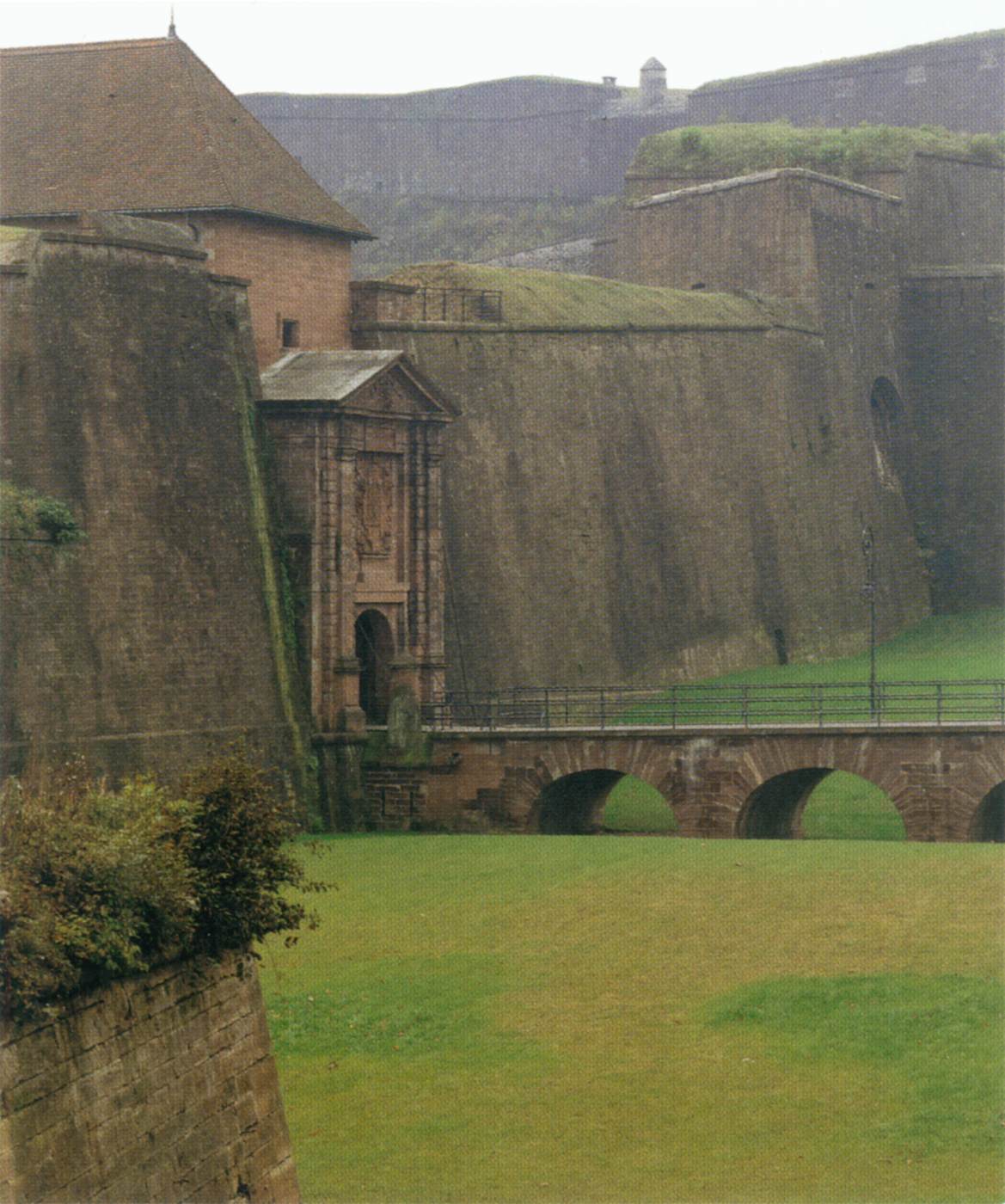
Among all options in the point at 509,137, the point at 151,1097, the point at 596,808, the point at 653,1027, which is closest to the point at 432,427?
the point at 596,808

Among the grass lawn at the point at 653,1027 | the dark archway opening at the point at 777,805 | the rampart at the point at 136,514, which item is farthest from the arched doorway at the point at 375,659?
the grass lawn at the point at 653,1027

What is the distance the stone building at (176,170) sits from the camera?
41.9 meters

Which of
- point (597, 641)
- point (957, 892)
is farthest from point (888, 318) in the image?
point (957, 892)

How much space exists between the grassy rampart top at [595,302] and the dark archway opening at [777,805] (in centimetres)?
1352

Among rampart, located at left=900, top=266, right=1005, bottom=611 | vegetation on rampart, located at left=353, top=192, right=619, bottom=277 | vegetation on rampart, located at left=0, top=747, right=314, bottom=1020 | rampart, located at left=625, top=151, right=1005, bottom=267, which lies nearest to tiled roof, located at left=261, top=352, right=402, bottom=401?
rampart, located at left=625, top=151, right=1005, bottom=267

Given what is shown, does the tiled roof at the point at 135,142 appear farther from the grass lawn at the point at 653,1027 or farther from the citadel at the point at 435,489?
the grass lawn at the point at 653,1027

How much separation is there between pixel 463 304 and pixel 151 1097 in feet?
110

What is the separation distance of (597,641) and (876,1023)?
2441cm

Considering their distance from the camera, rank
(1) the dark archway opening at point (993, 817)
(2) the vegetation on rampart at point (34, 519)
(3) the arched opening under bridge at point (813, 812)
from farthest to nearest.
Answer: (3) the arched opening under bridge at point (813, 812) → (1) the dark archway opening at point (993, 817) → (2) the vegetation on rampart at point (34, 519)

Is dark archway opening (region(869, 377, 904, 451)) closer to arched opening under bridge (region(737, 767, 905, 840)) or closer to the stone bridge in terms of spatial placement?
arched opening under bridge (region(737, 767, 905, 840))

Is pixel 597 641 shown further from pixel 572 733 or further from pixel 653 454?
pixel 572 733

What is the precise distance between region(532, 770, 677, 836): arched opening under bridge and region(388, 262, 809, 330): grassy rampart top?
38.1 ft

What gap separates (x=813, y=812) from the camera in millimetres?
41656

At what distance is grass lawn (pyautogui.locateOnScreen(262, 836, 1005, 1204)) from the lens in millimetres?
21469
